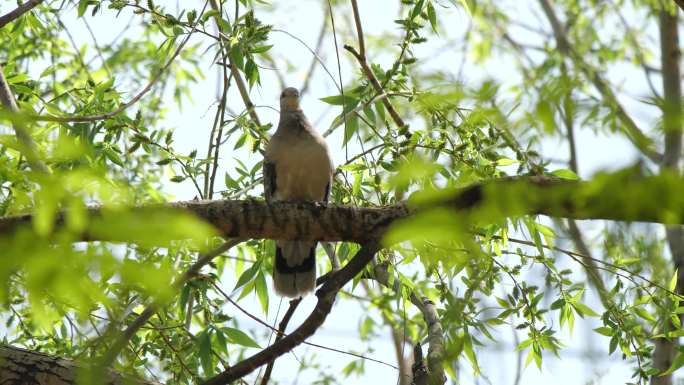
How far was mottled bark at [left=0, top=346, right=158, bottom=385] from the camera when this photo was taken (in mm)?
2809

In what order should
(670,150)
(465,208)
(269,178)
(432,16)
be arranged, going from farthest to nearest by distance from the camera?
1. (670,150)
2. (269,178)
3. (432,16)
4. (465,208)

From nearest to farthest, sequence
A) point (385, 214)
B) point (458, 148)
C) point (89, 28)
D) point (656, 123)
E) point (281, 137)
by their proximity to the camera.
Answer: point (656, 123)
point (385, 214)
point (458, 148)
point (281, 137)
point (89, 28)

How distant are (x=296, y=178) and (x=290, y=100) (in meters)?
0.81

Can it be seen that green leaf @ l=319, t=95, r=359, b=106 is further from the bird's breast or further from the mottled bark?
the mottled bark

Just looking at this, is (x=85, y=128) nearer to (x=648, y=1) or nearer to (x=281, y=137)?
(x=281, y=137)

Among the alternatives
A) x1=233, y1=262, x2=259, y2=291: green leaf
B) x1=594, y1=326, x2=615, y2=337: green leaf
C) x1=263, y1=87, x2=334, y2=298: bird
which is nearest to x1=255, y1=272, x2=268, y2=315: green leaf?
x1=233, y1=262, x2=259, y2=291: green leaf

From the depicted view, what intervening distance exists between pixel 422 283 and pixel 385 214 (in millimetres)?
1024

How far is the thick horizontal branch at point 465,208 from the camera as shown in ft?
4.30

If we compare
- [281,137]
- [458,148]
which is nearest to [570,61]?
[458,148]

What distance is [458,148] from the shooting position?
3.26 metres

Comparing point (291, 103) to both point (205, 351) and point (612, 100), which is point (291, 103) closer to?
point (205, 351)

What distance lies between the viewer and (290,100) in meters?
5.25

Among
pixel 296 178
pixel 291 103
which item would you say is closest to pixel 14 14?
pixel 296 178

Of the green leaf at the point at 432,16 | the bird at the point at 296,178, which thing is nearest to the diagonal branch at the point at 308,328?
the green leaf at the point at 432,16
